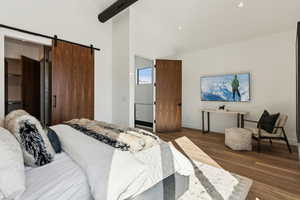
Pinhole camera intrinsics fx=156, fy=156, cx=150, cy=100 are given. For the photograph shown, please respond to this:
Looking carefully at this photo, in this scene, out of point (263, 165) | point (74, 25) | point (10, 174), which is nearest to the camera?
point (10, 174)

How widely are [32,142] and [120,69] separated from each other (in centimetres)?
286

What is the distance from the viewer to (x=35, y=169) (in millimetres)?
1120

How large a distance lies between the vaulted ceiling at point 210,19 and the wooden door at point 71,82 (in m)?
1.56

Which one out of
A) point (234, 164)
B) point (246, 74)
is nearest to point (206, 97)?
point (246, 74)

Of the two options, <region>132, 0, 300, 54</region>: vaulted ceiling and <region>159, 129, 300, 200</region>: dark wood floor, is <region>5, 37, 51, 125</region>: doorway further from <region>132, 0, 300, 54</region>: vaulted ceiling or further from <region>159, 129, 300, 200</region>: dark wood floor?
<region>159, 129, 300, 200</region>: dark wood floor

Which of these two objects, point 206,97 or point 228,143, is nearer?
point 228,143

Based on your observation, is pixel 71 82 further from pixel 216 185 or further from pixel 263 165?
pixel 263 165

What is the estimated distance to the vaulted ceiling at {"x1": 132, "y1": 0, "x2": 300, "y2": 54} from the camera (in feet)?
10.2

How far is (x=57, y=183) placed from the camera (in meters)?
0.95

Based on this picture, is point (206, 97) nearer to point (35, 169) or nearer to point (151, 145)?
point (151, 145)

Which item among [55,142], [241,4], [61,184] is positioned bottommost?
[61,184]

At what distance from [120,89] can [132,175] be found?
303 centimetres

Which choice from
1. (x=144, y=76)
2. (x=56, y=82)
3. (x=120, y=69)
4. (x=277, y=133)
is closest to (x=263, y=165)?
(x=277, y=133)

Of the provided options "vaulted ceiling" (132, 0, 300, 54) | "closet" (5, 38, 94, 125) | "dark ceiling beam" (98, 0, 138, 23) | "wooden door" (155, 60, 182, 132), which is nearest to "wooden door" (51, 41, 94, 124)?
"closet" (5, 38, 94, 125)
